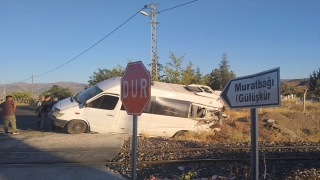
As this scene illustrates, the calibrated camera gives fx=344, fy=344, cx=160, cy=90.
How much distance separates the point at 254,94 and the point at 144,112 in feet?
34.3

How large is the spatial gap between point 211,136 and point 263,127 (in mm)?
4644

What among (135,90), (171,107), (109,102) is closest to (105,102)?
(109,102)

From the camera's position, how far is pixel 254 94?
374 centimetres

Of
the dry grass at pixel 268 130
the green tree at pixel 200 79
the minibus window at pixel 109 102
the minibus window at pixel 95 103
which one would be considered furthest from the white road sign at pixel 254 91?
the green tree at pixel 200 79

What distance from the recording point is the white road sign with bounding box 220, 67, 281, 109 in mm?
3449

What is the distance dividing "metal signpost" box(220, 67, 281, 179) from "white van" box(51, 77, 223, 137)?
9879mm

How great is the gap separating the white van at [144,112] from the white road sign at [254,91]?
986 centimetres

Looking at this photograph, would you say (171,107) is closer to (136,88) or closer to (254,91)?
(136,88)

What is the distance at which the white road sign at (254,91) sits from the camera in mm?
3449

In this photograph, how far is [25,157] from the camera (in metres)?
9.57

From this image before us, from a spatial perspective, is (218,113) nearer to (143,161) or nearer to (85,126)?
(85,126)

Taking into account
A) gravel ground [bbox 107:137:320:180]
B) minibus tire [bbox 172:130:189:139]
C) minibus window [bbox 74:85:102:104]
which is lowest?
gravel ground [bbox 107:137:320:180]

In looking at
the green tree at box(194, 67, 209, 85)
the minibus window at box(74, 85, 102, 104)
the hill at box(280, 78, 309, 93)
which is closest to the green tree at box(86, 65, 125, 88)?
the green tree at box(194, 67, 209, 85)

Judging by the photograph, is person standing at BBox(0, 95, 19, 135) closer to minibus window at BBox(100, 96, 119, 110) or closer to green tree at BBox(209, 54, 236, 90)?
minibus window at BBox(100, 96, 119, 110)
